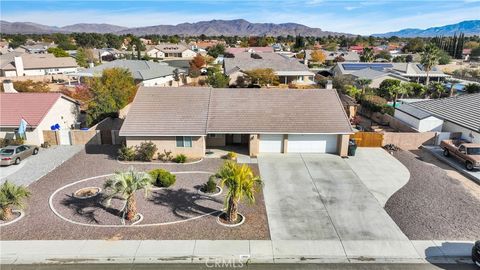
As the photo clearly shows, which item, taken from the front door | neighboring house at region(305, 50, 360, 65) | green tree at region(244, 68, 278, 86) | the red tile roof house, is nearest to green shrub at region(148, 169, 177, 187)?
the front door

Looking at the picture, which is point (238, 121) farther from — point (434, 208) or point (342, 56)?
point (342, 56)

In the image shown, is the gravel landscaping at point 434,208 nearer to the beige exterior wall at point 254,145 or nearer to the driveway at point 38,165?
the beige exterior wall at point 254,145

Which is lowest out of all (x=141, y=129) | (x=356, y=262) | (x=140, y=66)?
(x=356, y=262)

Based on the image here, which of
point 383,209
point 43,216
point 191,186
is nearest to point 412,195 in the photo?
point 383,209

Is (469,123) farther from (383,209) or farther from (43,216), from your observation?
(43,216)

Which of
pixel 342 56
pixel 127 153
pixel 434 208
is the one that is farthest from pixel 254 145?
pixel 342 56

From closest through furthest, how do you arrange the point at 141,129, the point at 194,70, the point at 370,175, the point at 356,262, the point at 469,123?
the point at 356,262, the point at 370,175, the point at 141,129, the point at 469,123, the point at 194,70

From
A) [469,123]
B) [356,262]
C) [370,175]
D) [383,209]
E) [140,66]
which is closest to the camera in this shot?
[356,262]

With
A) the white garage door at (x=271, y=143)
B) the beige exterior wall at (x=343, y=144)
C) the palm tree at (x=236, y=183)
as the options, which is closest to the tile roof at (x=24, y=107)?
the white garage door at (x=271, y=143)
